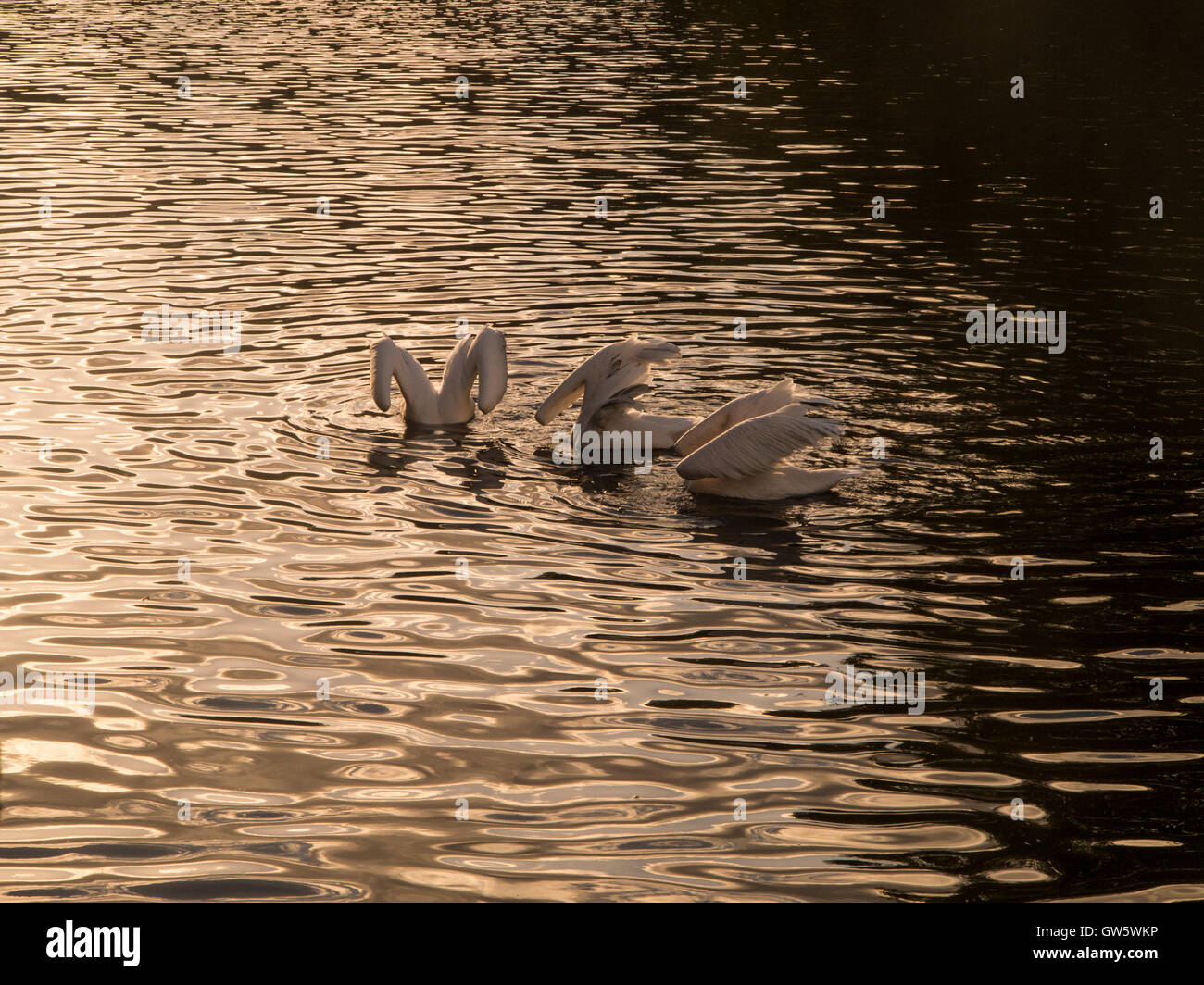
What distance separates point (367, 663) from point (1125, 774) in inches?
188

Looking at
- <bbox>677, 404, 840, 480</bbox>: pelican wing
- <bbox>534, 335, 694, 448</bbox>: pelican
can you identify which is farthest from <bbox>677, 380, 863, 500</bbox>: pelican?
<bbox>534, 335, 694, 448</bbox>: pelican

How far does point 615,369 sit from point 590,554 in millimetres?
2366

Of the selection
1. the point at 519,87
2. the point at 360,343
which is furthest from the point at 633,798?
the point at 519,87

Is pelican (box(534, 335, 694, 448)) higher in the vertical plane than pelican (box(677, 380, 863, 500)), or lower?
higher

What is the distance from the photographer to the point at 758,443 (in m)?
11.6

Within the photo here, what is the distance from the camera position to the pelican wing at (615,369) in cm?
1279

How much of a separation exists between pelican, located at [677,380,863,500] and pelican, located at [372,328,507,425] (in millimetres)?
2099

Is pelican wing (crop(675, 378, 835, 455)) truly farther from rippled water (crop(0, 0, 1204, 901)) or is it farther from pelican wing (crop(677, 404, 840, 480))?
rippled water (crop(0, 0, 1204, 901))

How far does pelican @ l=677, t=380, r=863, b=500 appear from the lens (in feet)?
37.7

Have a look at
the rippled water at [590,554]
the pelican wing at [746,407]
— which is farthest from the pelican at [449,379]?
the pelican wing at [746,407]

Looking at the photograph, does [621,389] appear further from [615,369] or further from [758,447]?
[758,447]

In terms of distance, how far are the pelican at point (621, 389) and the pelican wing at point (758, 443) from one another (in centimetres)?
120
